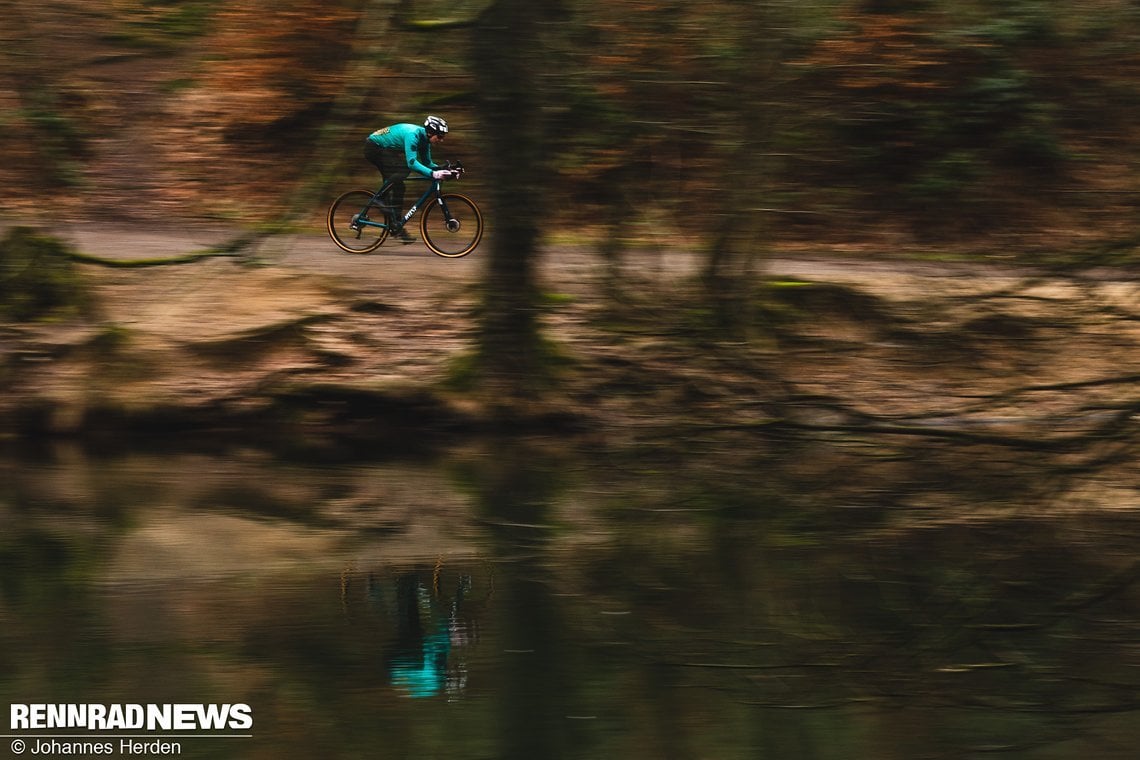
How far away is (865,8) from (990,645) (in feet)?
19.6

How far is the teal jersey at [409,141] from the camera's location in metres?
15.1

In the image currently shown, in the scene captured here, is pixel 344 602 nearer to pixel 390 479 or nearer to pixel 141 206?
pixel 390 479

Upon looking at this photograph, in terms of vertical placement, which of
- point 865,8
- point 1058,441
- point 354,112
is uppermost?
point 865,8

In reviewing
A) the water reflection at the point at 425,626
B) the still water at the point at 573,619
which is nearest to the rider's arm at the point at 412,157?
the still water at the point at 573,619

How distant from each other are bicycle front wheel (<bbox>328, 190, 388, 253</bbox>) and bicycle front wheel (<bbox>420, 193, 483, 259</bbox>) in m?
0.45

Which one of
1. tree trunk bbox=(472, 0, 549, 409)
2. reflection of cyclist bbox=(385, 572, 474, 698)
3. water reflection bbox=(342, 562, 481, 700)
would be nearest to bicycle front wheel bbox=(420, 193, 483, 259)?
tree trunk bbox=(472, 0, 549, 409)

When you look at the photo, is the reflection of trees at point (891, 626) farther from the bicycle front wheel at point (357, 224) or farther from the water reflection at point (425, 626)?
the bicycle front wheel at point (357, 224)

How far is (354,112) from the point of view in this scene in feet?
40.8

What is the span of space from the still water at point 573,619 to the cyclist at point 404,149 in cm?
493

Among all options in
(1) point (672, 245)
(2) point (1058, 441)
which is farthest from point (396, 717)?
(1) point (672, 245)

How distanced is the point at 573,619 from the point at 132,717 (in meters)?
2.19

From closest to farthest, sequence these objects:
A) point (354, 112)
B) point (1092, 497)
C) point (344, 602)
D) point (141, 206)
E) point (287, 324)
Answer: point (344, 602) → point (1092, 497) → point (354, 112) → point (287, 324) → point (141, 206)

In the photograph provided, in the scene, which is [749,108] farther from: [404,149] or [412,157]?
[404,149]

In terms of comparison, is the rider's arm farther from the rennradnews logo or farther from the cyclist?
the rennradnews logo
